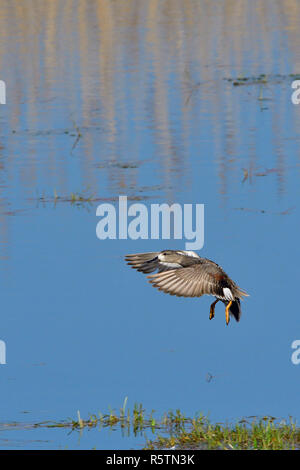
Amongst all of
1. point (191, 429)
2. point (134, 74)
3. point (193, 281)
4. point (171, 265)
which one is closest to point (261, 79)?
point (134, 74)

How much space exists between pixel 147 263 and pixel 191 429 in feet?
5.34

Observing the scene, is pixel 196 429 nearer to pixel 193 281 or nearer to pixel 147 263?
pixel 193 281

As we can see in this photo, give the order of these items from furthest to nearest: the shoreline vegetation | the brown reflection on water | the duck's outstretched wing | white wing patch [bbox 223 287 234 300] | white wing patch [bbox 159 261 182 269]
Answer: the brown reflection on water
the duck's outstretched wing
white wing patch [bbox 159 261 182 269]
white wing patch [bbox 223 287 234 300]
the shoreline vegetation

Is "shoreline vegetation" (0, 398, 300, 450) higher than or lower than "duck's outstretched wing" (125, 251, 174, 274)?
lower

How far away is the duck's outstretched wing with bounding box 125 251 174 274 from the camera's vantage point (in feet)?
23.0

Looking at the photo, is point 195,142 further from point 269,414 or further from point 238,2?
point 238,2

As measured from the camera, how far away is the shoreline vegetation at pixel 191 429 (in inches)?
213

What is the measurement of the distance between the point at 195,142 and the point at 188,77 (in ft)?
14.2

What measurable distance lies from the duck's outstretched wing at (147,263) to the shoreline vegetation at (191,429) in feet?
3.94

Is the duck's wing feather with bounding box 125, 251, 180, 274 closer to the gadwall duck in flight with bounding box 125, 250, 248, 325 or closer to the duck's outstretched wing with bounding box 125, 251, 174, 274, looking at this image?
the duck's outstretched wing with bounding box 125, 251, 174, 274

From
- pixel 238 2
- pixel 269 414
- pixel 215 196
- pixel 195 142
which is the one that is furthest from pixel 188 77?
pixel 269 414

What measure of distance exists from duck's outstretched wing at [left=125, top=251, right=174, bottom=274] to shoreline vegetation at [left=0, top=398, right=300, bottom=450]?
120cm

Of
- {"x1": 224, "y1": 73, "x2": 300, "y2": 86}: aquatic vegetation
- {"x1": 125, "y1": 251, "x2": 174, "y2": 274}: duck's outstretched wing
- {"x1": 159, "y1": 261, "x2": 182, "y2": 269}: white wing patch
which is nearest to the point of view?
{"x1": 159, "y1": 261, "x2": 182, "y2": 269}: white wing patch

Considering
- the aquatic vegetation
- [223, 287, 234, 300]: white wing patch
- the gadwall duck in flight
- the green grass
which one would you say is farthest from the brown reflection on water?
the green grass
